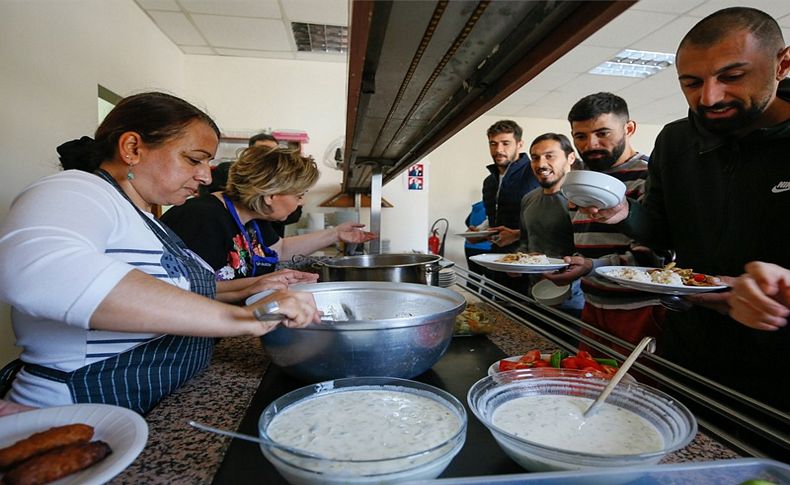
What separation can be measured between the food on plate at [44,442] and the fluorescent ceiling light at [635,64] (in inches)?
201

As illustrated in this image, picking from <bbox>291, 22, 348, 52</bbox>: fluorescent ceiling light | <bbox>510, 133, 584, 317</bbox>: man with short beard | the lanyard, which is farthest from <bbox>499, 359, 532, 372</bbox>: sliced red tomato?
<bbox>291, 22, 348, 52</bbox>: fluorescent ceiling light

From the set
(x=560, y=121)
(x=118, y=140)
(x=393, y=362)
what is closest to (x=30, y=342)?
(x=118, y=140)

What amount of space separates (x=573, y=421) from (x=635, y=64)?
17.2 ft

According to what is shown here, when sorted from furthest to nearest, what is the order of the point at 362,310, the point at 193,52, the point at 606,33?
the point at 193,52 → the point at 606,33 → the point at 362,310

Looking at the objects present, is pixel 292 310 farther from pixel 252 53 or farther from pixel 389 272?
pixel 252 53

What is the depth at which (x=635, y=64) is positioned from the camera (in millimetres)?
4754

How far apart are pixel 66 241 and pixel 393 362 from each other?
1.95 ft

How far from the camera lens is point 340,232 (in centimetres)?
251

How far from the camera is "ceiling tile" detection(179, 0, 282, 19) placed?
11.3 feet

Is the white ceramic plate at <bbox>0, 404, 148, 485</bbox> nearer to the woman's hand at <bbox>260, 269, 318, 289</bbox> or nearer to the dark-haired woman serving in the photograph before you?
the dark-haired woman serving

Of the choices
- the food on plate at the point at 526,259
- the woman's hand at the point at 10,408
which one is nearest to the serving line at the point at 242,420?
the woman's hand at the point at 10,408

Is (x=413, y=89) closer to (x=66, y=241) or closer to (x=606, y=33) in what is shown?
(x=66, y=241)

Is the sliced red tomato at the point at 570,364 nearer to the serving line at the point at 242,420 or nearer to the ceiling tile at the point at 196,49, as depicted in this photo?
the serving line at the point at 242,420

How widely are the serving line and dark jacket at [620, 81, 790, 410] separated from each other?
0.59 meters
